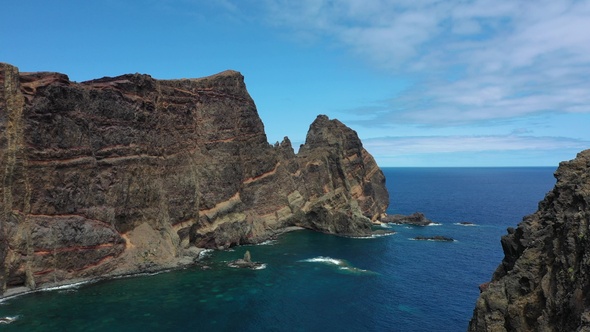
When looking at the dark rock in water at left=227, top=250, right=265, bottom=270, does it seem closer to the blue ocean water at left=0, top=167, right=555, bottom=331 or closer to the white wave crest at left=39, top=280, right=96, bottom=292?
the blue ocean water at left=0, top=167, right=555, bottom=331

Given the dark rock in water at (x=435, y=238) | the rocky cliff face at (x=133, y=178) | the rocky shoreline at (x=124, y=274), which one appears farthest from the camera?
the dark rock in water at (x=435, y=238)

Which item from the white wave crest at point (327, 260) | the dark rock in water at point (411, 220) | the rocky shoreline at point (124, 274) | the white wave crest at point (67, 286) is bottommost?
the white wave crest at point (327, 260)

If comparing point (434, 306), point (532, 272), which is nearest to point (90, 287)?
point (434, 306)

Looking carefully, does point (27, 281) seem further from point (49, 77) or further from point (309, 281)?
point (309, 281)

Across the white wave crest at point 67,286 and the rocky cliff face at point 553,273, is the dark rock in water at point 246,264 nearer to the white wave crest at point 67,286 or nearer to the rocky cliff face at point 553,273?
the white wave crest at point 67,286

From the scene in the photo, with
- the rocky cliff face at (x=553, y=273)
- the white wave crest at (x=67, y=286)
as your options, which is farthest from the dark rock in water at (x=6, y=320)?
the rocky cliff face at (x=553, y=273)

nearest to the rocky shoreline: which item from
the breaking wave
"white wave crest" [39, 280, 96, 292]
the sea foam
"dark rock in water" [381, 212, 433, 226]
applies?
"white wave crest" [39, 280, 96, 292]
